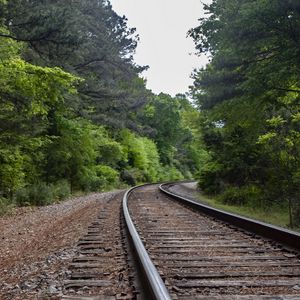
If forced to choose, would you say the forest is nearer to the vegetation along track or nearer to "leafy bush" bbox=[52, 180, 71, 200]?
"leafy bush" bbox=[52, 180, 71, 200]

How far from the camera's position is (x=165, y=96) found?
215 ft

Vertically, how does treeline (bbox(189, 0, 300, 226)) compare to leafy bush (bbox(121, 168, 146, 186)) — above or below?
above

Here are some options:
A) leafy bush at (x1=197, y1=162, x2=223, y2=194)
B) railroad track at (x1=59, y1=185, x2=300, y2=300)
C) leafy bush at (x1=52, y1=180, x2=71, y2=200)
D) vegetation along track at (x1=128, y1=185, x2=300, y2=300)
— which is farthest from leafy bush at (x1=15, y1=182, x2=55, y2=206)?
vegetation along track at (x1=128, y1=185, x2=300, y2=300)

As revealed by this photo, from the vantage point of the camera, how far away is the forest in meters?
11.0

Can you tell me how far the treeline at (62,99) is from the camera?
12.2 meters

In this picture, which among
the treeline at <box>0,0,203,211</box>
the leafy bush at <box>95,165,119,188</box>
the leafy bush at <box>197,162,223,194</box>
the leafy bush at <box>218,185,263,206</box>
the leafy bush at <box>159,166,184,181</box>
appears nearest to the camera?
the treeline at <box>0,0,203,211</box>

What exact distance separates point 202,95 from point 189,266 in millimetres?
9988

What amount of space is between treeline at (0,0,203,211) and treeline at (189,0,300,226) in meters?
4.42

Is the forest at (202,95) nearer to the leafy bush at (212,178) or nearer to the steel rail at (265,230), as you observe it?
the leafy bush at (212,178)

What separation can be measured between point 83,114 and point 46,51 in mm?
10563

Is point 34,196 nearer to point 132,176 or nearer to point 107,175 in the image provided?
point 107,175

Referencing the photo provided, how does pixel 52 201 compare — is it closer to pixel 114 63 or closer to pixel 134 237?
pixel 114 63

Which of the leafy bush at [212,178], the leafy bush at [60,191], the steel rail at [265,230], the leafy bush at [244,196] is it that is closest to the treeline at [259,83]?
the leafy bush at [244,196]

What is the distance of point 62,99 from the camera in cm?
1595
